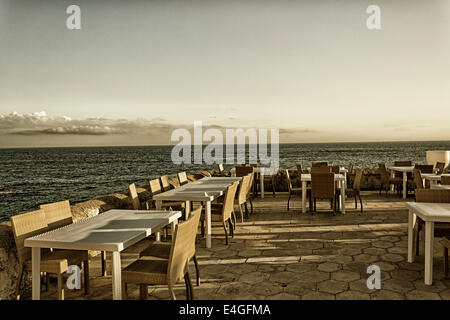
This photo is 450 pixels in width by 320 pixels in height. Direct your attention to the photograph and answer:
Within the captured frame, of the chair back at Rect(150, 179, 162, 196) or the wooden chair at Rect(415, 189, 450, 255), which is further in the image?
the chair back at Rect(150, 179, 162, 196)

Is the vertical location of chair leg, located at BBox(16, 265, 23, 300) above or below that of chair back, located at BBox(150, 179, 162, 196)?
below

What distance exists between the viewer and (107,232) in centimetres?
288

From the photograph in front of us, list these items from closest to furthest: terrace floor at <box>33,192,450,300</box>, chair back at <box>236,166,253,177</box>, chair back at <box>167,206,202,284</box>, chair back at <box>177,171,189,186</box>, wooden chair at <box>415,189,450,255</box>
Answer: chair back at <box>167,206,202,284</box>, terrace floor at <box>33,192,450,300</box>, wooden chair at <box>415,189,450,255</box>, chair back at <box>177,171,189,186</box>, chair back at <box>236,166,253,177</box>

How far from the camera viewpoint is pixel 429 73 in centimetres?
1218

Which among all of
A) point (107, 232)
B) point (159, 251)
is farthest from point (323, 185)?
point (107, 232)

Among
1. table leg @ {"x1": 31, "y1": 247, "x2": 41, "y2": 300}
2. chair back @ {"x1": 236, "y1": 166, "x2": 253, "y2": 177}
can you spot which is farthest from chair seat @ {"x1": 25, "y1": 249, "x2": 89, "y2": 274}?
chair back @ {"x1": 236, "y1": 166, "x2": 253, "y2": 177}

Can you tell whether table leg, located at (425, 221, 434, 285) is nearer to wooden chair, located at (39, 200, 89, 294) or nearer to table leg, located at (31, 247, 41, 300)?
wooden chair, located at (39, 200, 89, 294)

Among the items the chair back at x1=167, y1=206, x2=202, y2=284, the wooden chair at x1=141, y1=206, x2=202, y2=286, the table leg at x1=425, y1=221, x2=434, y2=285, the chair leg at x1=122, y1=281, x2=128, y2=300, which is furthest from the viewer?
the table leg at x1=425, y1=221, x2=434, y2=285

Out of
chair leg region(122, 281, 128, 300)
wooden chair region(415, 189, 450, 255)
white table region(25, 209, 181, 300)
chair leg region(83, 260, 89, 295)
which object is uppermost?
wooden chair region(415, 189, 450, 255)

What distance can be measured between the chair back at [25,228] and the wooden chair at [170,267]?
907 millimetres

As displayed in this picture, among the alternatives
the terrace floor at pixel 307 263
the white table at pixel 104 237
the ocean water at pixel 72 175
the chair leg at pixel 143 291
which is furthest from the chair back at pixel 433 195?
the ocean water at pixel 72 175

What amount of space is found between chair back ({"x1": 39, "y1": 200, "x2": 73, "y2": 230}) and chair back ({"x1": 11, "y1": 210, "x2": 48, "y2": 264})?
0.11 m

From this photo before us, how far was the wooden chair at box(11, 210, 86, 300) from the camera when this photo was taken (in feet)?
9.34
